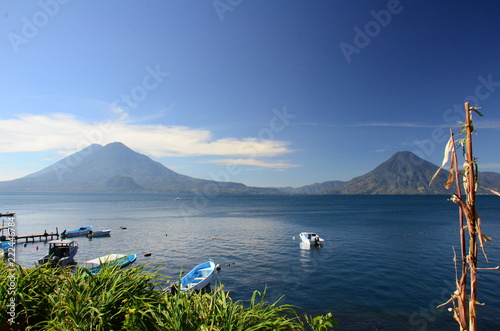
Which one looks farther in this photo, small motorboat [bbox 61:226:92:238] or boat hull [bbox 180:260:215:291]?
small motorboat [bbox 61:226:92:238]

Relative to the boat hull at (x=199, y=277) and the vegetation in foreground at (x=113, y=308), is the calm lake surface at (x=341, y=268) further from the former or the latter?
the vegetation in foreground at (x=113, y=308)

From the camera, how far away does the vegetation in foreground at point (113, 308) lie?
516 cm

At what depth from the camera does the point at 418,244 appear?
54.7m

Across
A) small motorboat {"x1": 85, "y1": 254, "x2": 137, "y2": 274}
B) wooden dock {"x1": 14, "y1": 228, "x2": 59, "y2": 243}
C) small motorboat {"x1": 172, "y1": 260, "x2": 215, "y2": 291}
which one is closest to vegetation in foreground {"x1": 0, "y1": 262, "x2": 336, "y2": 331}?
small motorboat {"x1": 85, "y1": 254, "x2": 137, "y2": 274}

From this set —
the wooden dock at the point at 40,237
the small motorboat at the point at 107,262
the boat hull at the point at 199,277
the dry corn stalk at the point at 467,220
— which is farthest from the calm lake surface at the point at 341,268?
the dry corn stalk at the point at 467,220

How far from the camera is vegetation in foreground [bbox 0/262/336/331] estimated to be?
516cm

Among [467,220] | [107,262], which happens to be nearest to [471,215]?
[467,220]

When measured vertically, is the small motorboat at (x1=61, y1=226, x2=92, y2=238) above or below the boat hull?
below

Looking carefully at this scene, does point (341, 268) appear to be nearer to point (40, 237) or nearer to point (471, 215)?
point (471, 215)

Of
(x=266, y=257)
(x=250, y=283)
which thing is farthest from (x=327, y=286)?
(x=266, y=257)

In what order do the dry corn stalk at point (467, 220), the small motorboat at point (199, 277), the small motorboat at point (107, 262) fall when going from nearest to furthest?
1. the dry corn stalk at point (467, 220)
2. the small motorboat at point (107, 262)
3. the small motorboat at point (199, 277)

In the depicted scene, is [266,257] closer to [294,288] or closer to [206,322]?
[294,288]

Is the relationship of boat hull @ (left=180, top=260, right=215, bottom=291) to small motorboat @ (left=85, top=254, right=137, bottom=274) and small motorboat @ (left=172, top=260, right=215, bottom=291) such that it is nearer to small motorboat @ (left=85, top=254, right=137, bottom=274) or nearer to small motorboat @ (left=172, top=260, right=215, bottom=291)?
small motorboat @ (left=172, top=260, right=215, bottom=291)

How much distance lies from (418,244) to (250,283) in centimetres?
4120
